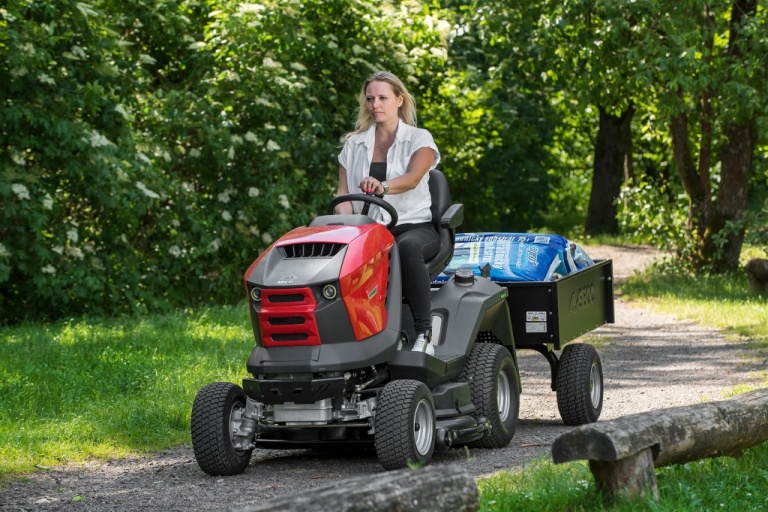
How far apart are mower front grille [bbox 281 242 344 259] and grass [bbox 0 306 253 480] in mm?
1794

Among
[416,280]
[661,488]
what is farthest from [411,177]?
[661,488]

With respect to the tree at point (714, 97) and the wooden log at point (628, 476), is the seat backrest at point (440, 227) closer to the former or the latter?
the wooden log at point (628, 476)

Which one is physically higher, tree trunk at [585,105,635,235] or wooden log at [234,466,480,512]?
tree trunk at [585,105,635,235]

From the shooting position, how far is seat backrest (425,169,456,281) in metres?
7.29

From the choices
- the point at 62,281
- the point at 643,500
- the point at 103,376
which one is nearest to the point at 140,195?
the point at 62,281

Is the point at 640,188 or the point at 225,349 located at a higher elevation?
the point at 640,188

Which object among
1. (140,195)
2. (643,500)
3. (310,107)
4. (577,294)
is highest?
(310,107)

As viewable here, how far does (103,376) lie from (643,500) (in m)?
5.33

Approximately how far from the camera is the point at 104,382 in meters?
9.38

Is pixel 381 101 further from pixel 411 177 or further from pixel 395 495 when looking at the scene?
pixel 395 495

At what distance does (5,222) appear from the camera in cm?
1336

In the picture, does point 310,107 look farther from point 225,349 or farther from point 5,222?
point 225,349

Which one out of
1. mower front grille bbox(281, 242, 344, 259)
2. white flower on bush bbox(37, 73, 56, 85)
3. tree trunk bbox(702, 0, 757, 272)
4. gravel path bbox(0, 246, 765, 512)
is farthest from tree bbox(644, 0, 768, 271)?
mower front grille bbox(281, 242, 344, 259)

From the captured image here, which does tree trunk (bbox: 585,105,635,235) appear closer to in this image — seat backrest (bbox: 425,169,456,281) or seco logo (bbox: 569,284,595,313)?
seco logo (bbox: 569,284,595,313)
